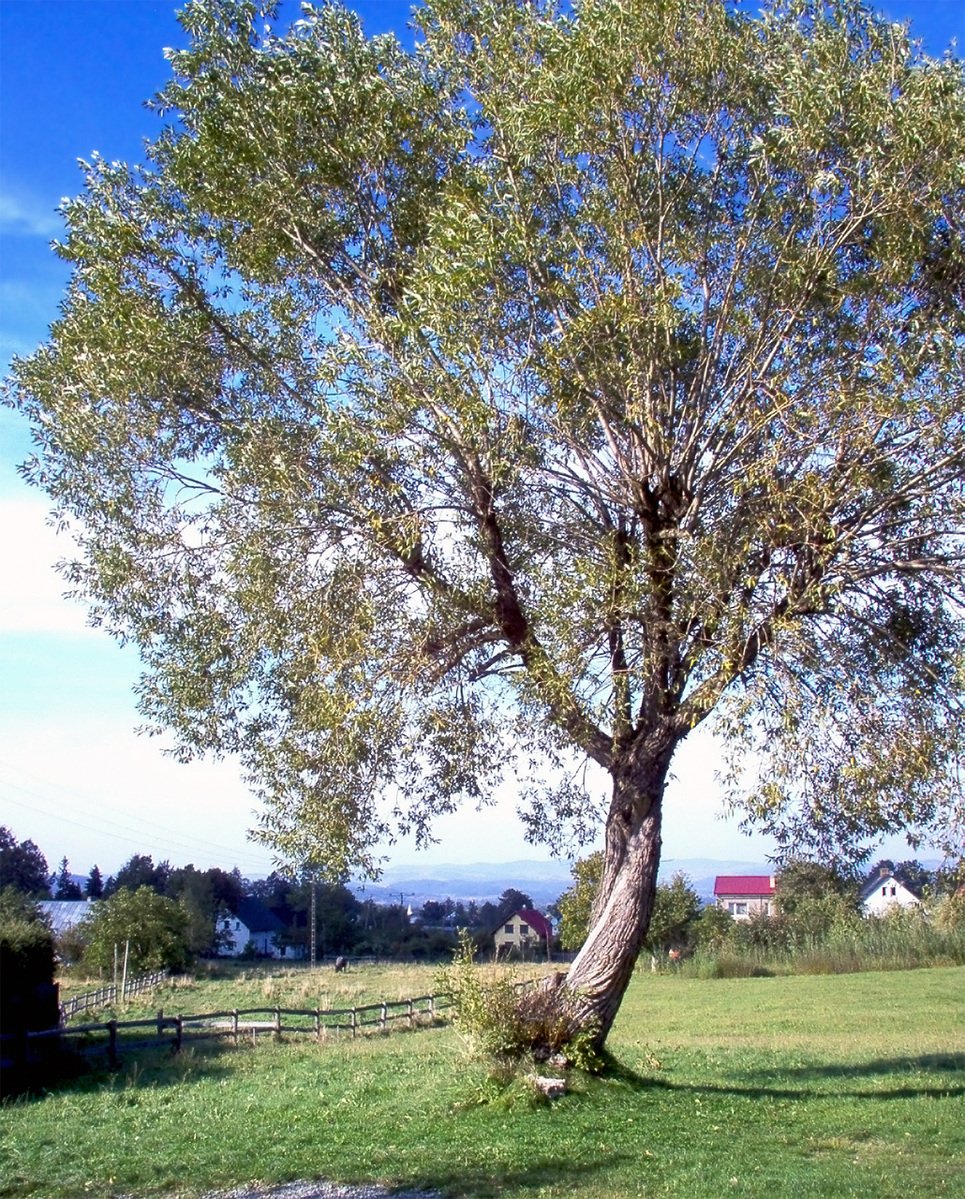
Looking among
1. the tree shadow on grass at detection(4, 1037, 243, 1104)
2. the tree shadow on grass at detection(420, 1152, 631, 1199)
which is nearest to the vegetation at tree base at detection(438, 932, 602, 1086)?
the tree shadow on grass at detection(420, 1152, 631, 1199)

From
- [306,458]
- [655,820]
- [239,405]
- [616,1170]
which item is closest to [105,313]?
[239,405]

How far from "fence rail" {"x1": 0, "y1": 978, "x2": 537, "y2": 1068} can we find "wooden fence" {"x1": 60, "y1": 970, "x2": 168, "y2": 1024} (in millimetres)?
3410

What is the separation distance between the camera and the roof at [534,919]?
2264 inches

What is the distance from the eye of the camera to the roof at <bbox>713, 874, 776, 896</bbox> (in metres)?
96.9

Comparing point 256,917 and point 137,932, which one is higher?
point 137,932

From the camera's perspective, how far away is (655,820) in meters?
11.7

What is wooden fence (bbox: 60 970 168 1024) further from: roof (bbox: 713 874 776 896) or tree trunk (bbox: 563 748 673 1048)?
roof (bbox: 713 874 776 896)

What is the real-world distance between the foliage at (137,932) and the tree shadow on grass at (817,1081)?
31.4 m

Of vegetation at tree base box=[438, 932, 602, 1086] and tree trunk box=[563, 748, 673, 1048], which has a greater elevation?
tree trunk box=[563, 748, 673, 1048]

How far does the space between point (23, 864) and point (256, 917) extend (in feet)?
63.9

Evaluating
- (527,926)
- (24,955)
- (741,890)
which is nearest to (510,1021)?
(24,955)

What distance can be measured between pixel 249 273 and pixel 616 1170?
30.6ft

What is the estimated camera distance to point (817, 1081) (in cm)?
1466

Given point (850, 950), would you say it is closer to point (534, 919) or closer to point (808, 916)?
point (808, 916)
